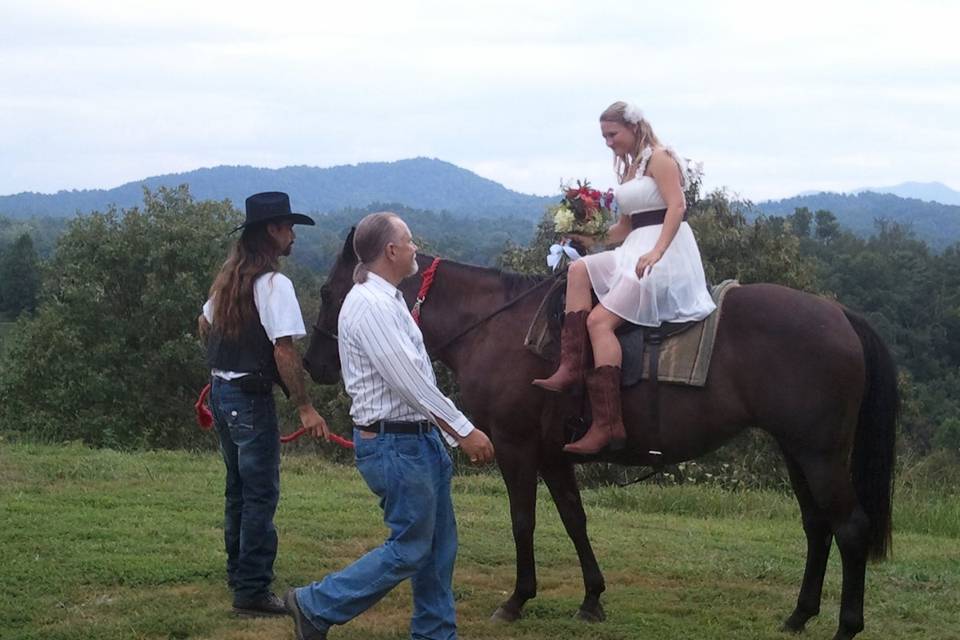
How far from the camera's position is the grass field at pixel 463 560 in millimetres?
6066

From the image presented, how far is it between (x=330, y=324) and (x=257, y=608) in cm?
172

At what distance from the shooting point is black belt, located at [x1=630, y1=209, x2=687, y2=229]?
20.0 feet

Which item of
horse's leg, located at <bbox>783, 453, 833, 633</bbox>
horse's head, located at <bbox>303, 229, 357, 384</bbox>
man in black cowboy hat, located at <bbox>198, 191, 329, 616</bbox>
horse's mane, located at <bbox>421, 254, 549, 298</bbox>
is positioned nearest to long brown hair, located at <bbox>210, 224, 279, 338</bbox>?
man in black cowboy hat, located at <bbox>198, 191, 329, 616</bbox>

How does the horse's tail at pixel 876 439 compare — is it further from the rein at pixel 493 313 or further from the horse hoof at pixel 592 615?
the rein at pixel 493 313

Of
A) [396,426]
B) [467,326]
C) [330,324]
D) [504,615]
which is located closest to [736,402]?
[467,326]

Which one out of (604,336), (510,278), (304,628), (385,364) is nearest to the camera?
(385,364)

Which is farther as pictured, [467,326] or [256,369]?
[467,326]

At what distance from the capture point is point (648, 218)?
613 centimetres

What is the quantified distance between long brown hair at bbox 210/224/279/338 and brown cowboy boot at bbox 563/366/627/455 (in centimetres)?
191

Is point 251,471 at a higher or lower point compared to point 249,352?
lower

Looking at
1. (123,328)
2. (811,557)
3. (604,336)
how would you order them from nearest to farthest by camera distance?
1. (604,336)
2. (811,557)
3. (123,328)

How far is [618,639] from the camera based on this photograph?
5969 mm

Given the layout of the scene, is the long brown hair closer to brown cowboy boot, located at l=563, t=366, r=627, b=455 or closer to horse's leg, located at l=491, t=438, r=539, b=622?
horse's leg, located at l=491, t=438, r=539, b=622

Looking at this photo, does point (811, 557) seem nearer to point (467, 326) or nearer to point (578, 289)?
point (578, 289)
